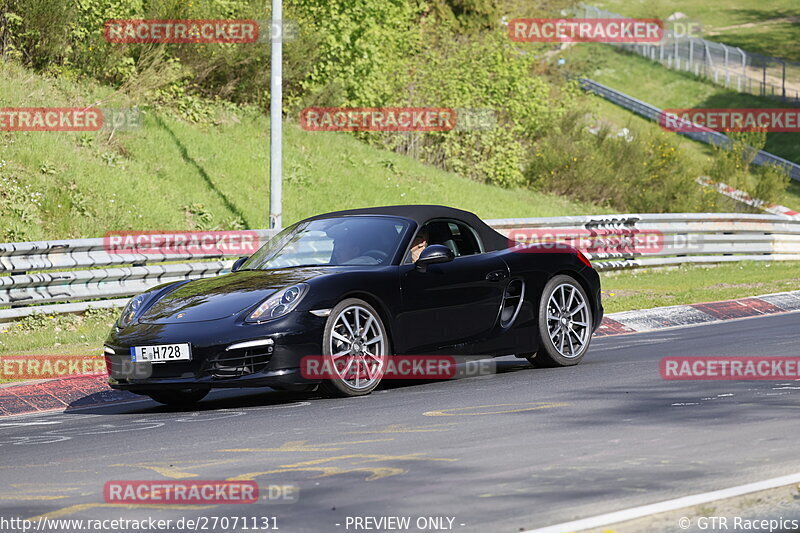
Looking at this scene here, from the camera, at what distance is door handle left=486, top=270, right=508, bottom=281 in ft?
34.6

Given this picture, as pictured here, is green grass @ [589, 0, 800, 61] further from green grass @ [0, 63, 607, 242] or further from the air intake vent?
the air intake vent

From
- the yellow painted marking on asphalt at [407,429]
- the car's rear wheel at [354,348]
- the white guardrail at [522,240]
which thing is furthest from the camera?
the white guardrail at [522,240]

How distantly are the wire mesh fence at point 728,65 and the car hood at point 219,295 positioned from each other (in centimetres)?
5787

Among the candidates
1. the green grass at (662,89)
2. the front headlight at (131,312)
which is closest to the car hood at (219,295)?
the front headlight at (131,312)

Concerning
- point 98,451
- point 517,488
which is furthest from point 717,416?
point 98,451

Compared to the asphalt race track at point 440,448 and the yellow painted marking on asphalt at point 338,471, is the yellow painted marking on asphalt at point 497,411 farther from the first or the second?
the yellow painted marking on asphalt at point 338,471

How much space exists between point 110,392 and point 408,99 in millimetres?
25687

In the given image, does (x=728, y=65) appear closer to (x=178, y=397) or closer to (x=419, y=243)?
(x=419, y=243)

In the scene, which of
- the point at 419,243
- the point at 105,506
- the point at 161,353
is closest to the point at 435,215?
the point at 419,243

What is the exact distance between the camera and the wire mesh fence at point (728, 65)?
6694cm

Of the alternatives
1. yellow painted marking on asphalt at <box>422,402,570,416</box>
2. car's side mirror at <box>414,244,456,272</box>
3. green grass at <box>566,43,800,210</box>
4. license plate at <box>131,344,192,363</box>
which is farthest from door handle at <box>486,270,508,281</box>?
green grass at <box>566,43,800,210</box>

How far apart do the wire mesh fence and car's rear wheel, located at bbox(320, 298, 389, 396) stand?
57978 mm

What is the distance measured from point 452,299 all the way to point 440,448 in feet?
11.2

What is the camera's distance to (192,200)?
23.2 metres
